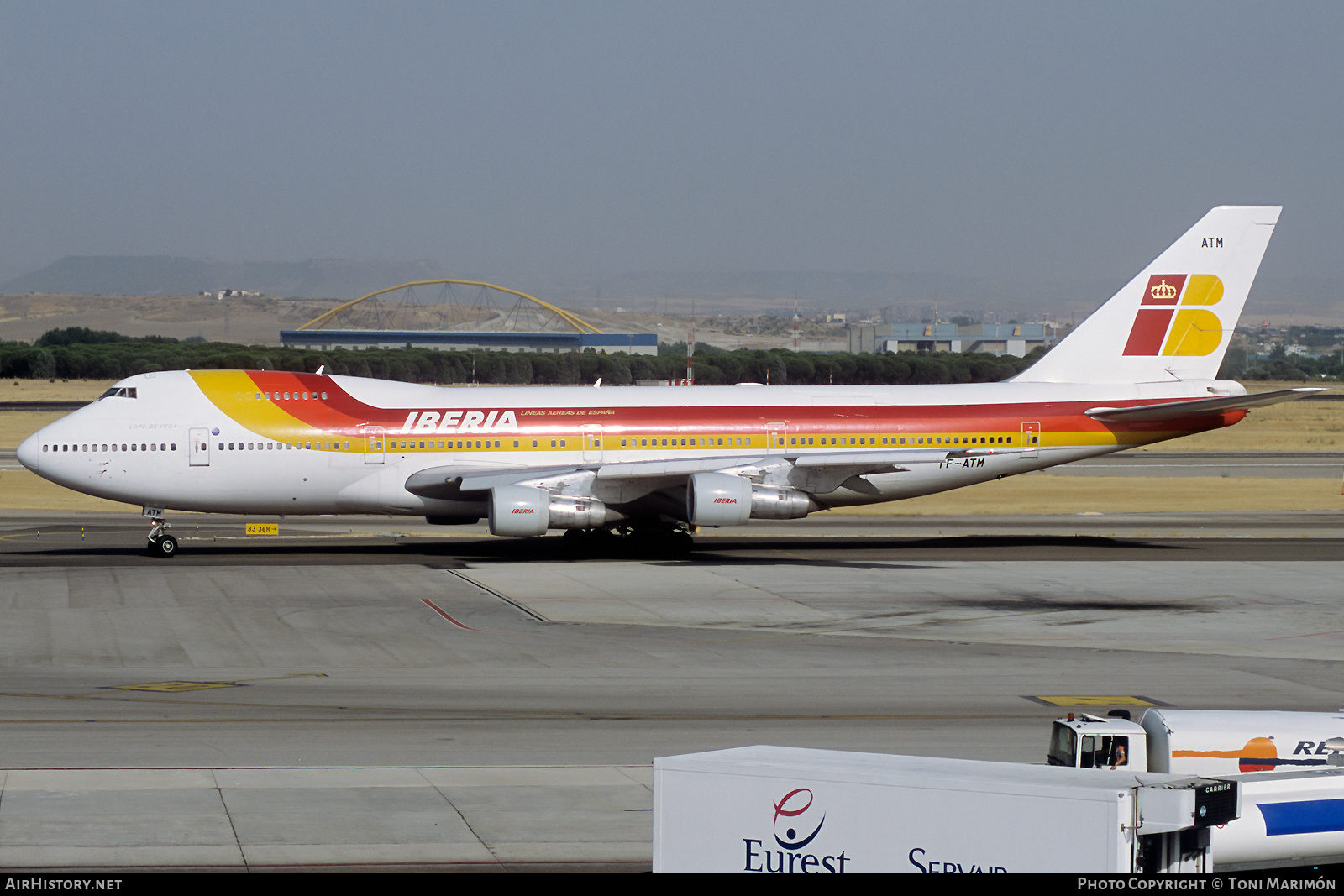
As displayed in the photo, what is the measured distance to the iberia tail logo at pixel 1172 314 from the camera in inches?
1615

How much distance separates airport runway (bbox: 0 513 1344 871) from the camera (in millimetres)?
13758

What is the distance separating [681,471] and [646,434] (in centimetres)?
253

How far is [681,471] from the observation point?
118ft

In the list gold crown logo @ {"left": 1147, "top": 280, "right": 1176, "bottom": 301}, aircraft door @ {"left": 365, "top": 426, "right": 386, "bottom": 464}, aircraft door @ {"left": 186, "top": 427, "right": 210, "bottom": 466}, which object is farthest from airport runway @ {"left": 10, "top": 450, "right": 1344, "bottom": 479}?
aircraft door @ {"left": 365, "top": 426, "right": 386, "bottom": 464}

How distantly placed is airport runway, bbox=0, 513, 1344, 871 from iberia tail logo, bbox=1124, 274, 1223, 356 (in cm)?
599

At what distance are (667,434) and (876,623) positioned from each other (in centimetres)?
1233

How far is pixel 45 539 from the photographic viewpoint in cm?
4128

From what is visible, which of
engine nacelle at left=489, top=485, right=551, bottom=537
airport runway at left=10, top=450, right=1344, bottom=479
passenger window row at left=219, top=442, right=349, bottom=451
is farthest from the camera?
airport runway at left=10, top=450, right=1344, bottom=479

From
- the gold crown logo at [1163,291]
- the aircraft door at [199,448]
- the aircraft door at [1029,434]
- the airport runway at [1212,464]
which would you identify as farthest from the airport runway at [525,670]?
the airport runway at [1212,464]

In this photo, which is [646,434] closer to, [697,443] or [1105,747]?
[697,443]

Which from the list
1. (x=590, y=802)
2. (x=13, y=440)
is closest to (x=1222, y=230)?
(x=590, y=802)

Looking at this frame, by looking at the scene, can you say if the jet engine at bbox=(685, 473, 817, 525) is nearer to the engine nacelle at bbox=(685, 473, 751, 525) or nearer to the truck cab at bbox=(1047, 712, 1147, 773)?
the engine nacelle at bbox=(685, 473, 751, 525)

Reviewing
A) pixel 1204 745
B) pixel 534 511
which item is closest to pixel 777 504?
pixel 534 511

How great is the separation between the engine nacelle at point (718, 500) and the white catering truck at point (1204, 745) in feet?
80.7
